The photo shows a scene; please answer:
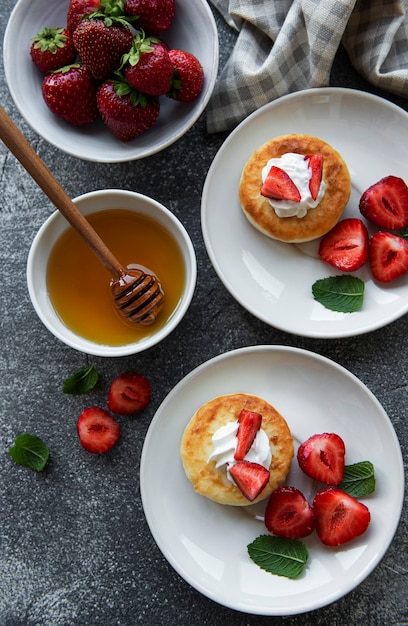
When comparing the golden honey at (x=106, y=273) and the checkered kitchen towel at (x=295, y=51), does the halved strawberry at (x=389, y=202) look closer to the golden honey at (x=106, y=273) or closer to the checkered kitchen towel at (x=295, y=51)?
the checkered kitchen towel at (x=295, y=51)

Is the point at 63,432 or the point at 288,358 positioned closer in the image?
the point at 288,358

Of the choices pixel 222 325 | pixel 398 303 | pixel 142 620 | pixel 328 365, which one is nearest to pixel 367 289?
pixel 398 303

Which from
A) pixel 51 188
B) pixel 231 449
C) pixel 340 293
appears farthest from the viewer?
pixel 340 293

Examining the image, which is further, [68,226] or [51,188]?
[68,226]

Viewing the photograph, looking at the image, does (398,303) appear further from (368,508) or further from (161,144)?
(161,144)

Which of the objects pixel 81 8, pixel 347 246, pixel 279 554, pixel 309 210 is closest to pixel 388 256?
pixel 347 246

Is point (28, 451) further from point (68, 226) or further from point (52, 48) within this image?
point (52, 48)

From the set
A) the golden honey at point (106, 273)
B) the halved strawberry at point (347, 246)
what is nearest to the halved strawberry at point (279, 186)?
the halved strawberry at point (347, 246)
